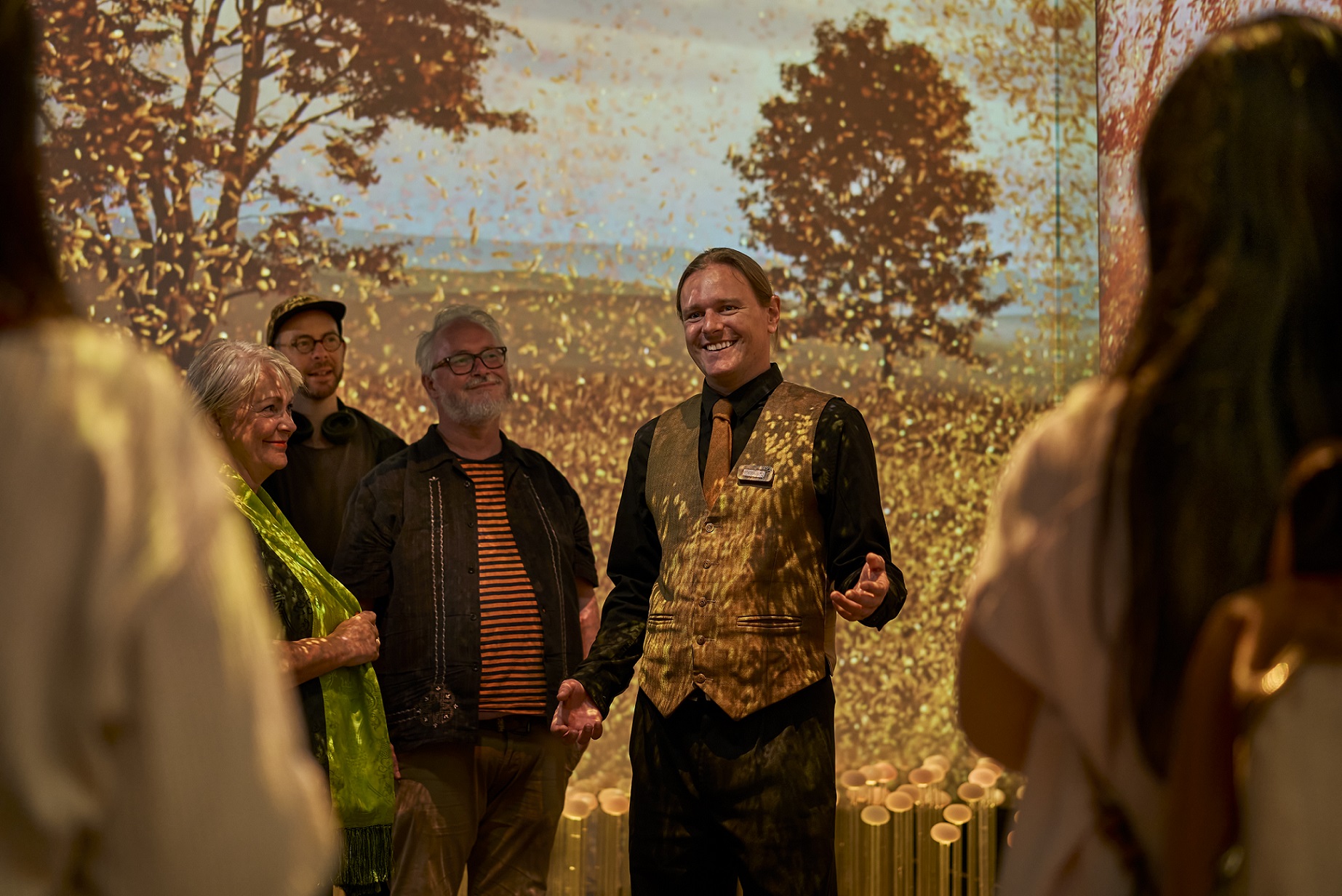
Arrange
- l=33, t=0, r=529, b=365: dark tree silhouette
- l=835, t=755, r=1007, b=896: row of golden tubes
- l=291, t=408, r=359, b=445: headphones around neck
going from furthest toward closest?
l=835, t=755, r=1007, b=896: row of golden tubes → l=33, t=0, r=529, b=365: dark tree silhouette → l=291, t=408, r=359, b=445: headphones around neck

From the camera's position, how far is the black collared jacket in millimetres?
3016

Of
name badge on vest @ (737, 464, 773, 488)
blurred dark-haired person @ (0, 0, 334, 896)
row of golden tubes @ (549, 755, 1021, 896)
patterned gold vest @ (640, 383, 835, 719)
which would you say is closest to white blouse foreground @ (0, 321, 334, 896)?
blurred dark-haired person @ (0, 0, 334, 896)

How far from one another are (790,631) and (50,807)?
192cm

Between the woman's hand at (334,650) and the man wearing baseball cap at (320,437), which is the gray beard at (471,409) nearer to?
the man wearing baseball cap at (320,437)

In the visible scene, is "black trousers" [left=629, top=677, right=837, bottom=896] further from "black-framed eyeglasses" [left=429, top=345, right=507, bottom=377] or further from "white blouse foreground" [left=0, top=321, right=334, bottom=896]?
"white blouse foreground" [left=0, top=321, right=334, bottom=896]

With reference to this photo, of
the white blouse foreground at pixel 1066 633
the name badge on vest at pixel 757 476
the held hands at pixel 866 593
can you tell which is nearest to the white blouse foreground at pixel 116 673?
the white blouse foreground at pixel 1066 633

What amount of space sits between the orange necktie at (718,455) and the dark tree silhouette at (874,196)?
172 cm

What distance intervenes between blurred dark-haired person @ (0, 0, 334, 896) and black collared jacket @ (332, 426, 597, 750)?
2168mm

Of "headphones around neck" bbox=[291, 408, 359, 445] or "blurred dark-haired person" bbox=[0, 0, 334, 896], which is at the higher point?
"headphones around neck" bbox=[291, 408, 359, 445]

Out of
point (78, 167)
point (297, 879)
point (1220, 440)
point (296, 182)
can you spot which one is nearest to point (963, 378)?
point (296, 182)

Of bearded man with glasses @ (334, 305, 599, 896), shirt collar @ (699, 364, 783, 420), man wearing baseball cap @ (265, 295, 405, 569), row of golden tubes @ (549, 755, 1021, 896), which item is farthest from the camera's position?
row of golden tubes @ (549, 755, 1021, 896)

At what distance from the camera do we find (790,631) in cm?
261

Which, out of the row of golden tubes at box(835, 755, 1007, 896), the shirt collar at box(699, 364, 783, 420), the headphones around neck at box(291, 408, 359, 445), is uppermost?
the shirt collar at box(699, 364, 783, 420)

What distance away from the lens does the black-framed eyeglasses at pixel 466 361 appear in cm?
331
